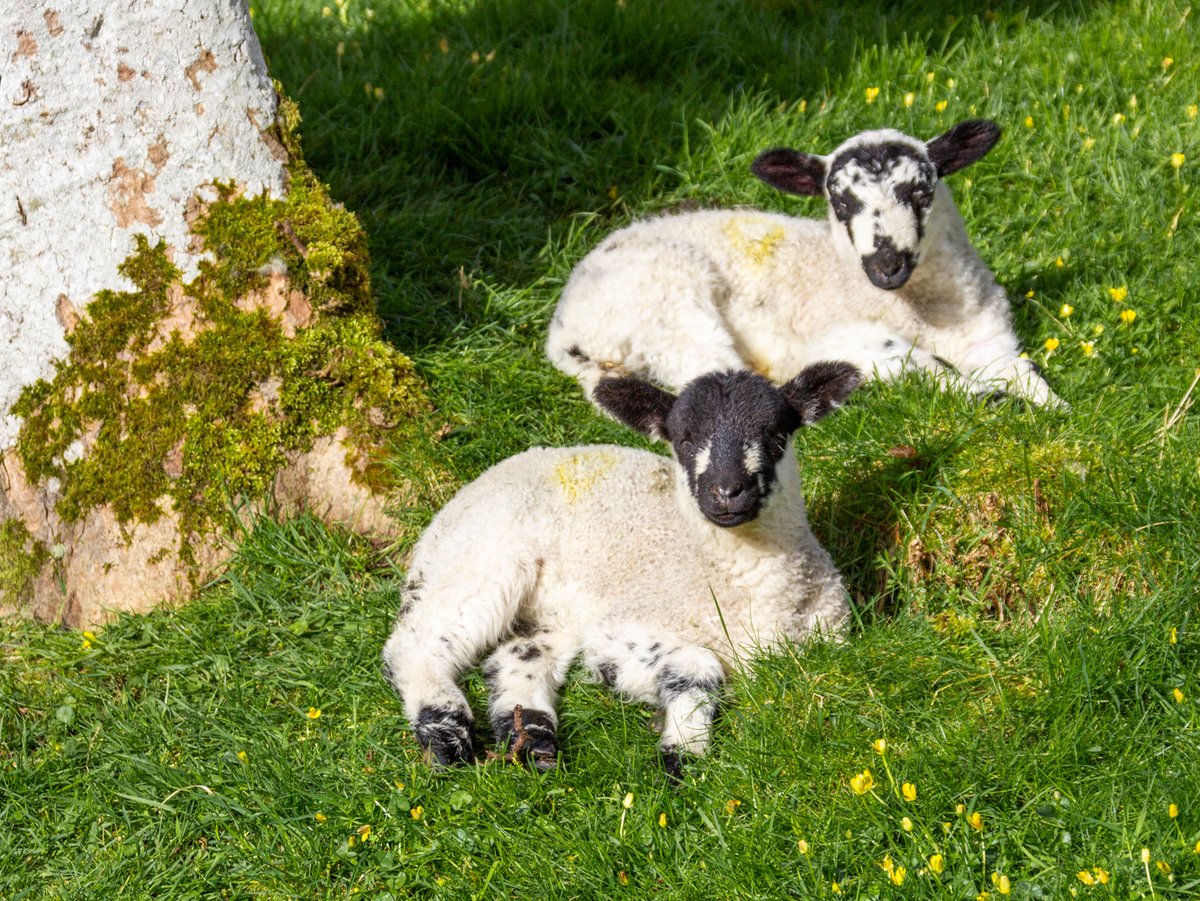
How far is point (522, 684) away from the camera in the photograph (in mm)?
4660

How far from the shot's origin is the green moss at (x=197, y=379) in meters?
5.39

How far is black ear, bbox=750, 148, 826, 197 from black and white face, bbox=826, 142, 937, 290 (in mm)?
250

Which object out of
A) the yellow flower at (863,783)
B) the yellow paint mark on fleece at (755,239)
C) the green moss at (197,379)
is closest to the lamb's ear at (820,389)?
the yellow flower at (863,783)

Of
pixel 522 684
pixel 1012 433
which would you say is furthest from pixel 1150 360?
pixel 522 684

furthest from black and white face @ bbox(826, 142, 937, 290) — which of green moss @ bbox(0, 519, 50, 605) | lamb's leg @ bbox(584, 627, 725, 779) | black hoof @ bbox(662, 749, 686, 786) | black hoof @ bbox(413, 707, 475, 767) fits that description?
green moss @ bbox(0, 519, 50, 605)

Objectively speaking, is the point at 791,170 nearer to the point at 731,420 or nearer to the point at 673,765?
the point at 731,420

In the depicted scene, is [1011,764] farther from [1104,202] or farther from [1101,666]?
[1104,202]

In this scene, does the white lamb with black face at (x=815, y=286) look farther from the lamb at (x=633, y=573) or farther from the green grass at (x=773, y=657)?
the lamb at (x=633, y=573)

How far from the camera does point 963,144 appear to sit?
6.29 metres

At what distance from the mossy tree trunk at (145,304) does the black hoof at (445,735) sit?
123 cm

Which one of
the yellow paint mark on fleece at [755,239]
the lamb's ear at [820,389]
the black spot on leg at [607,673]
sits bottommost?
the black spot on leg at [607,673]

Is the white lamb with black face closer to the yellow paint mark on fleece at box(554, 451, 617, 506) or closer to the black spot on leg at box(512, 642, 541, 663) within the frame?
the yellow paint mark on fleece at box(554, 451, 617, 506)

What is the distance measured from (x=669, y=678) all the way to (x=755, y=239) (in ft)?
9.51

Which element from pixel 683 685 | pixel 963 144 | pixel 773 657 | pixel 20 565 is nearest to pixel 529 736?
pixel 683 685
